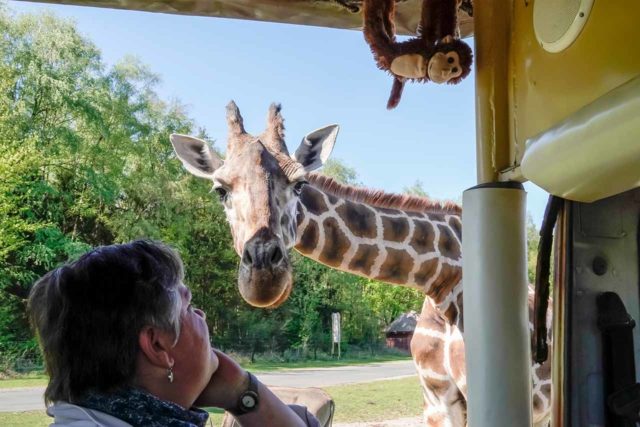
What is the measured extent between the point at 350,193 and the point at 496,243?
2.07 metres

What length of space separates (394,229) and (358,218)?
0.55 feet

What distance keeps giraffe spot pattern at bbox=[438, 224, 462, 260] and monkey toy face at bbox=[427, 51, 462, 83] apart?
5.65 feet

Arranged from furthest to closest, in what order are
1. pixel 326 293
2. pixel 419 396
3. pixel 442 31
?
1. pixel 326 293
2. pixel 419 396
3. pixel 442 31

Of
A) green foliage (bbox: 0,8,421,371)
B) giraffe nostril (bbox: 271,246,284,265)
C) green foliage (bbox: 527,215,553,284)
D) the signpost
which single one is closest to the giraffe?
giraffe nostril (bbox: 271,246,284,265)

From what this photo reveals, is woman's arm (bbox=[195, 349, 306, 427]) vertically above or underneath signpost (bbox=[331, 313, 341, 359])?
above

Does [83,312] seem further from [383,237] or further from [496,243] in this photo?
[383,237]

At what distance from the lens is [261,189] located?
249 cm

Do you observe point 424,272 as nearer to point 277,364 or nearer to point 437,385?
point 437,385

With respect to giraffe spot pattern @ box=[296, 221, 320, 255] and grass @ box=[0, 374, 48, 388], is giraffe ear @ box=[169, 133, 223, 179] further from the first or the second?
grass @ box=[0, 374, 48, 388]

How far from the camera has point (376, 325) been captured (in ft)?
63.2

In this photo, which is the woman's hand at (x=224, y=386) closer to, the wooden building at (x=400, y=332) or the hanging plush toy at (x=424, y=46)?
the hanging plush toy at (x=424, y=46)

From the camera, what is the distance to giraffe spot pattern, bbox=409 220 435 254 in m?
2.77

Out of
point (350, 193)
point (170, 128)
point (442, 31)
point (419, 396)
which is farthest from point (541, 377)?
point (170, 128)

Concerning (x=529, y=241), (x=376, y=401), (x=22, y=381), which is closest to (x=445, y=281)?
(x=529, y=241)
